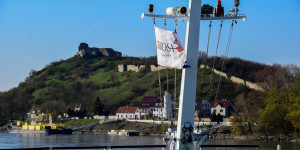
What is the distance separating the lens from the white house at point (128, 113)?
141625mm

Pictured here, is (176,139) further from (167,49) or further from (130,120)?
(130,120)

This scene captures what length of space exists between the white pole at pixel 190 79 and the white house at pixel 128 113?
12337 centimetres

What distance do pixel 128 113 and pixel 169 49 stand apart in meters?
126

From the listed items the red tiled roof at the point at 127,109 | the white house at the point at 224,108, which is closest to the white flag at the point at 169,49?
the white house at the point at 224,108

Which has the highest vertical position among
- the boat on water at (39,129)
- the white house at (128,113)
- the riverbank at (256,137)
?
the white house at (128,113)

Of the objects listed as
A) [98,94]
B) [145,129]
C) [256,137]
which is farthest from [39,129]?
[256,137]

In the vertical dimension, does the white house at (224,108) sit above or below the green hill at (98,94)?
below

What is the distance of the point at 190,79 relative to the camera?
17328 mm

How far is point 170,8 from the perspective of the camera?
688 inches

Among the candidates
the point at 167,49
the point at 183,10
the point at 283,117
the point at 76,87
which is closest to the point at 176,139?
the point at 167,49

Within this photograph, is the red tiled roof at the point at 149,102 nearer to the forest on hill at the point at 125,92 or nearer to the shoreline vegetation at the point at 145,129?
the forest on hill at the point at 125,92

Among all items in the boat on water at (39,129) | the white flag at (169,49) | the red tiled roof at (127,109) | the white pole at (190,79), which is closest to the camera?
the white flag at (169,49)

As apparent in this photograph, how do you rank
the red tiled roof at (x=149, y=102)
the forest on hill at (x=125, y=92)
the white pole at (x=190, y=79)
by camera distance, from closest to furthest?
the white pole at (x=190, y=79), the forest on hill at (x=125, y=92), the red tiled roof at (x=149, y=102)

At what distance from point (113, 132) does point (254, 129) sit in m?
46.6
